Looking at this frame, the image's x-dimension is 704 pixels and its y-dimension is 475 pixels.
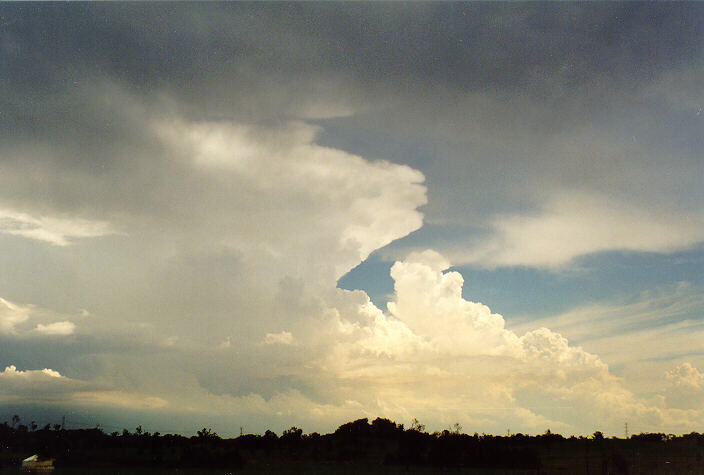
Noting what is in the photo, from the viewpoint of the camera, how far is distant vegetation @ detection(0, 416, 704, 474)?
112125mm

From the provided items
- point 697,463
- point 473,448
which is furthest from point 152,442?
point 697,463

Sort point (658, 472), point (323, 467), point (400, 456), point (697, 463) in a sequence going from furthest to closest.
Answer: point (400, 456) < point (323, 467) < point (697, 463) < point (658, 472)

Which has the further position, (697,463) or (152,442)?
(152,442)

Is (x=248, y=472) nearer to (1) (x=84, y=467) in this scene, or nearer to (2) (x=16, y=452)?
(1) (x=84, y=467)

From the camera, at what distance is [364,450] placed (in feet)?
462

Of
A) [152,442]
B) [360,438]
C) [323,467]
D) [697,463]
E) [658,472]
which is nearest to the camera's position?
[658,472]

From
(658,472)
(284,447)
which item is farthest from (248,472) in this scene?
(658,472)

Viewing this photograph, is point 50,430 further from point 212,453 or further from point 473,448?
point 473,448

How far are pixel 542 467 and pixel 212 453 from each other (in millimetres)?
67324

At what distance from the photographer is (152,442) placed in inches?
5659

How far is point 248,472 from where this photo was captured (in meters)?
105

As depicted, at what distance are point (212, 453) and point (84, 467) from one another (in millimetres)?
24993

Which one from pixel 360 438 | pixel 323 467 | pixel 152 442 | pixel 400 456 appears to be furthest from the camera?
pixel 360 438

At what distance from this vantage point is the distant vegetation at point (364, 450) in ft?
368
